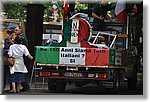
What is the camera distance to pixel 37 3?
952 cm

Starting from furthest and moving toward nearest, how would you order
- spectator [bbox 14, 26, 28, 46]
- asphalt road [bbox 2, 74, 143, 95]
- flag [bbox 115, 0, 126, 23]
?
flag [bbox 115, 0, 126, 23], spectator [bbox 14, 26, 28, 46], asphalt road [bbox 2, 74, 143, 95]

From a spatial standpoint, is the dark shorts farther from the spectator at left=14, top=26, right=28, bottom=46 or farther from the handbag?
the spectator at left=14, top=26, right=28, bottom=46

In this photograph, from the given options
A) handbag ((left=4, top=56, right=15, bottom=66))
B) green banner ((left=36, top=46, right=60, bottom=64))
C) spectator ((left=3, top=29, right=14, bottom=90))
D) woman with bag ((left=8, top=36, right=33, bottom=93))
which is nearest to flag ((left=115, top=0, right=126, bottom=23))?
green banner ((left=36, top=46, right=60, bottom=64))

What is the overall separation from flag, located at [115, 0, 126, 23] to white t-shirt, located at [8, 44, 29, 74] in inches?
77.8

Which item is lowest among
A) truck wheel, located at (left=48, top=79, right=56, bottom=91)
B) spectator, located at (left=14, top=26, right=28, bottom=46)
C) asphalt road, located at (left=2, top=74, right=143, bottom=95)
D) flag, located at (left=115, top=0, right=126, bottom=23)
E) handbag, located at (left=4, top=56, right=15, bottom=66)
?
asphalt road, located at (left=2, top=74, right=143, bottom=95)

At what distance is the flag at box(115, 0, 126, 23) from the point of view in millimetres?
9633

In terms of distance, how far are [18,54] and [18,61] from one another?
141mm

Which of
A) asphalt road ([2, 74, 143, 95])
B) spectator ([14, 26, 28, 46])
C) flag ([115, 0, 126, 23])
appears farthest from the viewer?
flag ([115, 0, 126, 23])

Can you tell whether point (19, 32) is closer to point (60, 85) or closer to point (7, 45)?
point (7, 45)

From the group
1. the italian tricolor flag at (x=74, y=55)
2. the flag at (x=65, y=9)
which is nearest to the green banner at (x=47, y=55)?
the italian tricolor flag at (x=74, y=55)

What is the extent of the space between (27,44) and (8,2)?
36.0 inches

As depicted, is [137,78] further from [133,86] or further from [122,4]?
[122,4]

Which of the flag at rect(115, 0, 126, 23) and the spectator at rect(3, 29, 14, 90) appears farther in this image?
the flag at rect(115, 0, 126, 23)

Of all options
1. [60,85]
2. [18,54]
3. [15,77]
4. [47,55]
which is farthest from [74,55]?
[15,77]
